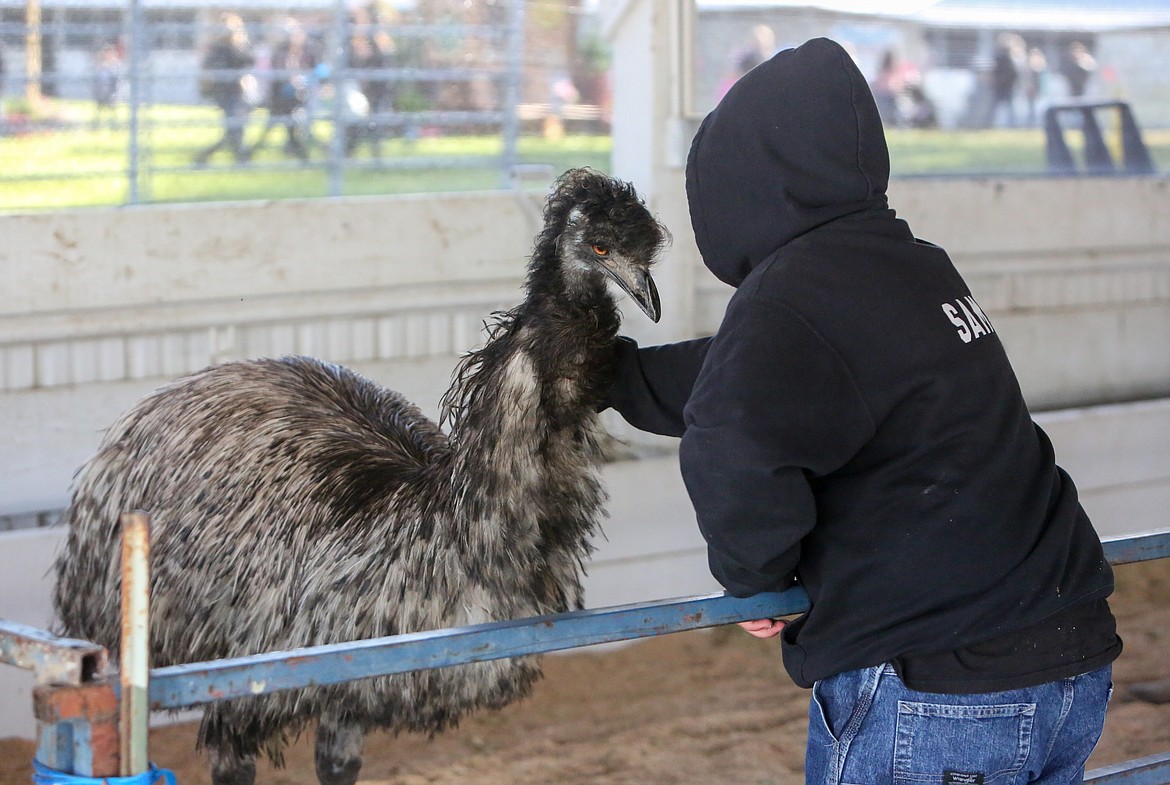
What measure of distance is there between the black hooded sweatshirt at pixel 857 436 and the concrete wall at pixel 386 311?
2.70m

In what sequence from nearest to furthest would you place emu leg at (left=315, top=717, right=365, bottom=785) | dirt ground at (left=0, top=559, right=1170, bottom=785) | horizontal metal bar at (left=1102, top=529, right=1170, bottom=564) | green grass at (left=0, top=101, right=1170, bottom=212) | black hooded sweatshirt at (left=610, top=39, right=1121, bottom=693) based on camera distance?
1. black hooded sweatshirt at (left=610, top=39, right=1121, bottom=693)
2. horizontal metal bar at (left=1102, top=529, right=1170, bottom=564)
3. emu leg at (left=315, top=717, right=365, bottom=785)
4. dirt ground at (left=0, top=559, right=1170, bottom=785)
5. green grass at (left=0, top=101, right=1170, bottom=212)

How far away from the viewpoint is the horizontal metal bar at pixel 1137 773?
2328mm

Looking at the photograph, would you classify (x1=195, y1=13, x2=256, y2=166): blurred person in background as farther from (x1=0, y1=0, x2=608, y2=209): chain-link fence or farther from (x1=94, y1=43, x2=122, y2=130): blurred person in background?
(x1=94, y1=43, x2=122, y2=130): blurred person in background

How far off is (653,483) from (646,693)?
28.7 inches

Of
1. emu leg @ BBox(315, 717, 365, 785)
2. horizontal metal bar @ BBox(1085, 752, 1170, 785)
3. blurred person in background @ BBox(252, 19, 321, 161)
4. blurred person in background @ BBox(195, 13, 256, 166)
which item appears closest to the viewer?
horizontal metal bar @ BBox(1085, 752, 1170, 785)

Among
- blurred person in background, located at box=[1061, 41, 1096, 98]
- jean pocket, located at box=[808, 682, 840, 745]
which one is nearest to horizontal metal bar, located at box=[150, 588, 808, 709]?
A: jean pocket, located at box=[808, 682, 840, 745]

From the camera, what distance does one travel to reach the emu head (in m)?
2.36

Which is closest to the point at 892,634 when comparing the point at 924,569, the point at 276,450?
the point at 924,569

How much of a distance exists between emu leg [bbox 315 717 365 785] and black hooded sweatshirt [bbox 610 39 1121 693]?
1.37 meters

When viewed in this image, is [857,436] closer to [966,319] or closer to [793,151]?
[966,319]

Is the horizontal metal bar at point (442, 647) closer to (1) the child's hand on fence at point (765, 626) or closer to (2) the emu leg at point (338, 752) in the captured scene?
(1) the child's hand on fence at point (765, 626)

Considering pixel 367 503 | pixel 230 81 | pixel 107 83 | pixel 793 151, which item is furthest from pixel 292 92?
pixel 793 151

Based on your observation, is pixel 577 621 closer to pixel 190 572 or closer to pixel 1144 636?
pixel 190 572

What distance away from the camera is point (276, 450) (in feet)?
9.90
